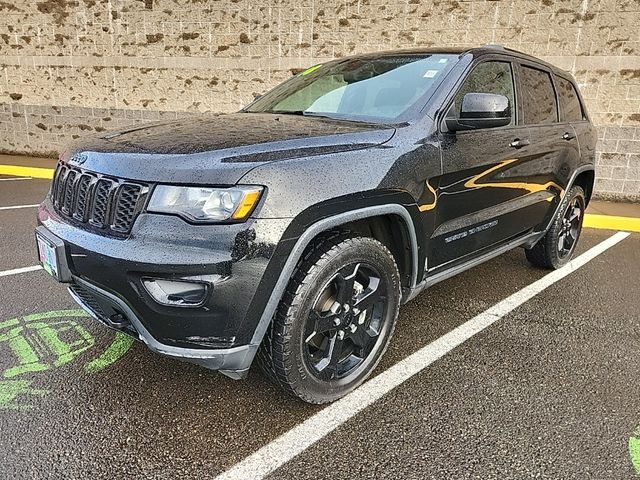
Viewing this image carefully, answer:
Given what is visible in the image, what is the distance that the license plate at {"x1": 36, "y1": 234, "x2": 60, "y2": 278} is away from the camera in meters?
2.32

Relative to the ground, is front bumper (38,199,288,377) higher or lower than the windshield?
lower

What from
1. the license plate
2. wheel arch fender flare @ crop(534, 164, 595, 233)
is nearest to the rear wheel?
wheel arch fender flare @ crop(534, 164, 595, 233)

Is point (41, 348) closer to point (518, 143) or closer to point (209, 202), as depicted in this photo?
point (209, 202)

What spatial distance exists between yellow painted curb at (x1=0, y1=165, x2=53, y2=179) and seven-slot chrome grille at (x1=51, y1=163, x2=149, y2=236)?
7.14 metres

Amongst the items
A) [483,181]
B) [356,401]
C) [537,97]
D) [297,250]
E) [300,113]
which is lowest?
[356,401]

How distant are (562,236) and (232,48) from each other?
→ 665cm

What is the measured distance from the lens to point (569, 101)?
440 cm

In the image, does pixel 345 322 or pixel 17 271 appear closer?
pixel 345 322

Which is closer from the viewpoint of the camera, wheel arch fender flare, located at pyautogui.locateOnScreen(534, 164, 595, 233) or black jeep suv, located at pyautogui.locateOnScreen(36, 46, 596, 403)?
black jeep suv, located at pyautogui.locateOnScreen(36, 46, 596, 403)

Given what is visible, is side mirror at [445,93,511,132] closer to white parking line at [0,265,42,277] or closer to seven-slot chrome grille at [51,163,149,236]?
seven-slot chrome grille at [51,163,149,236]

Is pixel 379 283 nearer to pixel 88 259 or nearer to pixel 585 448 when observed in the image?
pixel 585 448

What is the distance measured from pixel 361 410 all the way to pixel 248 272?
995 millimetres

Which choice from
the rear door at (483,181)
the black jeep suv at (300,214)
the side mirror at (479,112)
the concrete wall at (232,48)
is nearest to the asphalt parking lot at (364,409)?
the black jeep suv at (300,214)

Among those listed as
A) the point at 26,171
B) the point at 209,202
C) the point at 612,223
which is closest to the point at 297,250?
the point at 209,202
